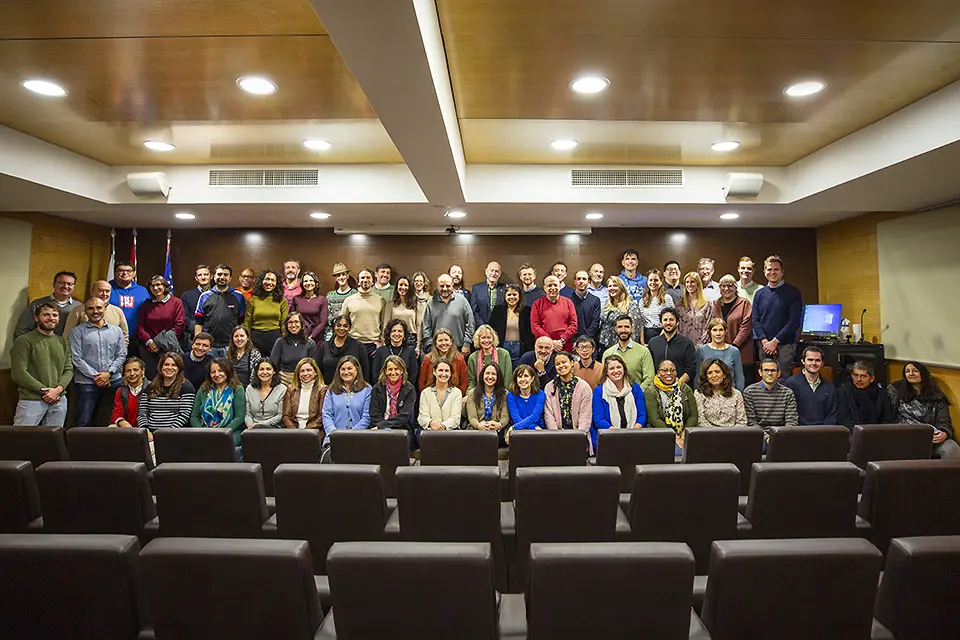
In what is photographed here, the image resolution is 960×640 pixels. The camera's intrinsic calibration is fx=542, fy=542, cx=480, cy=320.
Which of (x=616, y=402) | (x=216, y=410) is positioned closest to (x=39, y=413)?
(x=216, y=410)

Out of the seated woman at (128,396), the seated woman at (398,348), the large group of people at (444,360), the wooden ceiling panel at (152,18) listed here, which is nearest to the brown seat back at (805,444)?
the large group of people at (444,360)

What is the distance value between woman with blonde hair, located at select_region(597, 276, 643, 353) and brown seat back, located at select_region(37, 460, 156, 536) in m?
4.67

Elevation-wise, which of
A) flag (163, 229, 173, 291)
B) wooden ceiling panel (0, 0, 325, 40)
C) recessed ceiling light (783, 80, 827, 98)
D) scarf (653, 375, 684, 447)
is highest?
recessed ceiling light (783, 80, 827, 98)

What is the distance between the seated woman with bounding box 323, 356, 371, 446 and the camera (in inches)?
184

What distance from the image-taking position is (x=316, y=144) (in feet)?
16.7

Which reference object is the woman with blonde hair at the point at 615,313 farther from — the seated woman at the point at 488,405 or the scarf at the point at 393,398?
the scarf at the point at 393,398

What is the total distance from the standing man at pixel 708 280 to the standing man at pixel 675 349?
190cm

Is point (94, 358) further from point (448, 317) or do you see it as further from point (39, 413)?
point (448, 317)

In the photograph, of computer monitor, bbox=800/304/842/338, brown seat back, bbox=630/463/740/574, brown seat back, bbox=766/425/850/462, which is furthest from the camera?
computer monitor, bbox=800/304/842/338

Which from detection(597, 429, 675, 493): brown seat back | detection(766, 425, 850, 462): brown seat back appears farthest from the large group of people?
detection(766, 425, 850, 462): brown seat back

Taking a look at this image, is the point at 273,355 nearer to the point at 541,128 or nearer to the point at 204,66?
the point at 204,66

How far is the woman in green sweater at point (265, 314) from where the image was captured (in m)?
6.19

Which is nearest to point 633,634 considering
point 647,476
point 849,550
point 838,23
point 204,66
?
point 849,550

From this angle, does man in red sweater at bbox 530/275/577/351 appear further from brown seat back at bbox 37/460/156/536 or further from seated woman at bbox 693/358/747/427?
brown seat back at bbox 37/460/156/536
